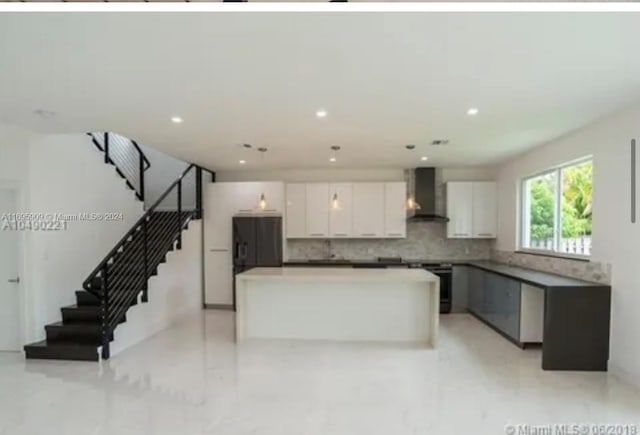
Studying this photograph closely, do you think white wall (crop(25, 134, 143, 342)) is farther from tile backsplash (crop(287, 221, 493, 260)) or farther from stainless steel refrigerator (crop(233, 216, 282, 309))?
tile backsplash (crop(287, 221, 493, 260))

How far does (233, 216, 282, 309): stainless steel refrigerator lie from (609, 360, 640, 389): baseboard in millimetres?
5007

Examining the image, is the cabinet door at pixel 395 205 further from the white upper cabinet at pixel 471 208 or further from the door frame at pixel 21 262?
the door frame at pixel 21 262

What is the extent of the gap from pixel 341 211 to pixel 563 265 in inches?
148

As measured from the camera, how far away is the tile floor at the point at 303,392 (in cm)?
311

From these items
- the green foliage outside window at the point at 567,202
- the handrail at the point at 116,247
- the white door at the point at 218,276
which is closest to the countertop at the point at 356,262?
the white door at the point at 218,276

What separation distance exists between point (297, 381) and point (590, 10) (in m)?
3.76

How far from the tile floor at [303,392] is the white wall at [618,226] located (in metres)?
0.40

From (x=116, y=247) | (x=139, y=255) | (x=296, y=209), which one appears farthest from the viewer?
(x=296, y=209)

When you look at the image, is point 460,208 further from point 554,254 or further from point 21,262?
point 21,262

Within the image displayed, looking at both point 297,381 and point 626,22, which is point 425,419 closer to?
point 297,381

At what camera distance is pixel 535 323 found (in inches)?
197

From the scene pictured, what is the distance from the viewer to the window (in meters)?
4.95

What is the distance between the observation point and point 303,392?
3.67 meters

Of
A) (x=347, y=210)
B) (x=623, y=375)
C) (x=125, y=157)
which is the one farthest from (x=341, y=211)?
(x=623, y=375)
